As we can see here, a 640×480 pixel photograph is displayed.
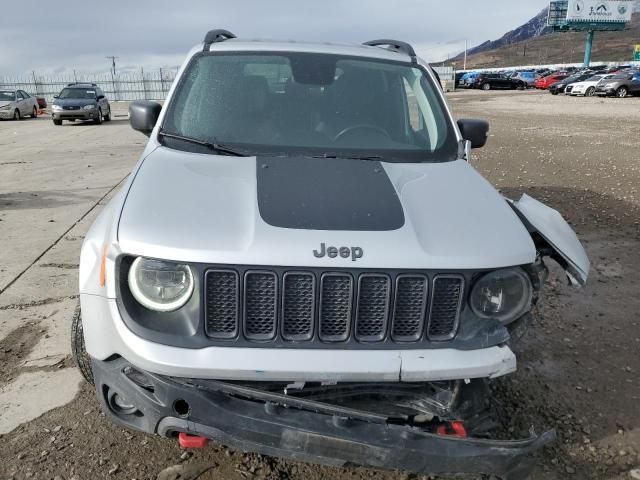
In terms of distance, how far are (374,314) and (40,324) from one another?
3.09 meters

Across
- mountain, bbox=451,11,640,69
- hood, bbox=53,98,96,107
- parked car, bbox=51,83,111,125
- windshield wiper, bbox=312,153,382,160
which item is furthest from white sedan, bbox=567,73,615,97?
mountain, bbox=451,11,640,69

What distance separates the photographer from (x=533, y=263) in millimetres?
2500

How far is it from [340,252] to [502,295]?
781mm

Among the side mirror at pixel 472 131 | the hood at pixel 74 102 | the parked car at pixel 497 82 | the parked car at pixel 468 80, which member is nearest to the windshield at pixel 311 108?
the side mirror at pixel 472 131

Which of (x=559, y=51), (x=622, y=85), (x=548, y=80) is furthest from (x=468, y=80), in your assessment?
(x=559, y=51)

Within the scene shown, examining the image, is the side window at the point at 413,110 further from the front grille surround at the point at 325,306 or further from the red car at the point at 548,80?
the red car at the point at 548,80

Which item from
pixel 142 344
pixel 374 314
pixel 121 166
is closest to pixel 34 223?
pixel 121 166

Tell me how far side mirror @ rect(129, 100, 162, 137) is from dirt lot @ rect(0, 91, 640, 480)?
163 cm

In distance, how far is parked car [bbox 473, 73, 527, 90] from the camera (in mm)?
50875

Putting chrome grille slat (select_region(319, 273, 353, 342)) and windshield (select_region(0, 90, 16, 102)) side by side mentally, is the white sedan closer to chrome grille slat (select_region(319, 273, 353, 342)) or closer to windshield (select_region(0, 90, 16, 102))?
windshield (select_region(0, 90, 16, 102))

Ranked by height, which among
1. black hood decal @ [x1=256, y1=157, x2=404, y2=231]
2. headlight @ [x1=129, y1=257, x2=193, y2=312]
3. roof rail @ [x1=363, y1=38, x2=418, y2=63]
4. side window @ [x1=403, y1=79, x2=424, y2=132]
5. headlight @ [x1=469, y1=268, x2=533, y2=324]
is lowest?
headlight @ [x1=469, y1=268, x2=533, y2=324]

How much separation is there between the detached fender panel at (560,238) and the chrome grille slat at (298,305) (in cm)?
128

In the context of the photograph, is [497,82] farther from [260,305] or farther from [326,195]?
[260,305]

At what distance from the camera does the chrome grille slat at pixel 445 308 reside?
92.0 inches
